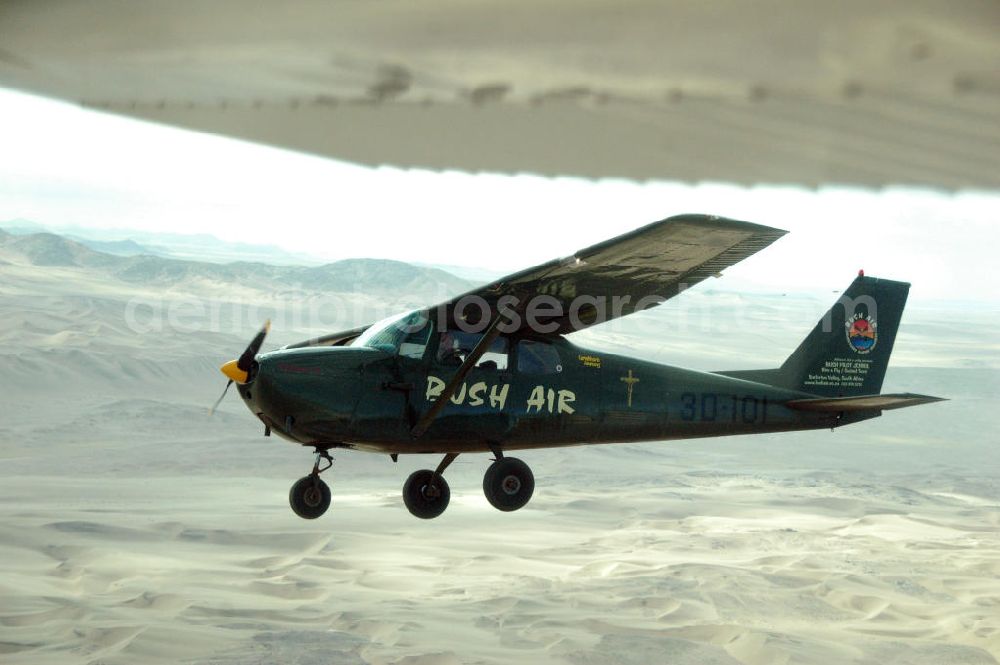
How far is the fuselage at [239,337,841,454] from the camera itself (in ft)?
34.9

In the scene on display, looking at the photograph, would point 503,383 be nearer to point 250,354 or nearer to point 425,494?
point 425,494

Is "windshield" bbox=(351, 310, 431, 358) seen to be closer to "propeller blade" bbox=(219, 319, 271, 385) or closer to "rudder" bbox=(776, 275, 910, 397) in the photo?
"propeller blade" bbox=(219, 319, 271, 385)

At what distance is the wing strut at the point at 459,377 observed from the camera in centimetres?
1071

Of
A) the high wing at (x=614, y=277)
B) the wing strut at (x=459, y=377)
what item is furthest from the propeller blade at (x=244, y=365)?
the wing strut at (x=459, y=377)

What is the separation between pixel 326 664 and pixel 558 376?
100 m

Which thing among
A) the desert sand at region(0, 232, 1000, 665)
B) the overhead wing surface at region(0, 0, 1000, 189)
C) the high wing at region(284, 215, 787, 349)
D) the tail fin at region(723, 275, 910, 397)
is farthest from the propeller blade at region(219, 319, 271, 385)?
the desert sand at region(0, 232, 1000, 665)

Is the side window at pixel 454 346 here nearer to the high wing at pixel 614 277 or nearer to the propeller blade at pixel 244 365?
the high wing at pixel 614 277

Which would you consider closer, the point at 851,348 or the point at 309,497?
the point at 309,497

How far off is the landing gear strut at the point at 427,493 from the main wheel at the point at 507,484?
1.45 ft

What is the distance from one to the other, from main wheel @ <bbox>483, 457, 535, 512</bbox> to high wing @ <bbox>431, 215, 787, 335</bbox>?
1.44 meters

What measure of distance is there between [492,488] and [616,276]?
8.70 feet

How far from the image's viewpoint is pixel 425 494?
11.7m

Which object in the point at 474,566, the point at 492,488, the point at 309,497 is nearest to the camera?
the point at 309,497

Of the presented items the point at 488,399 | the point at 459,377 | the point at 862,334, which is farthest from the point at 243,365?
the point at 862,334
